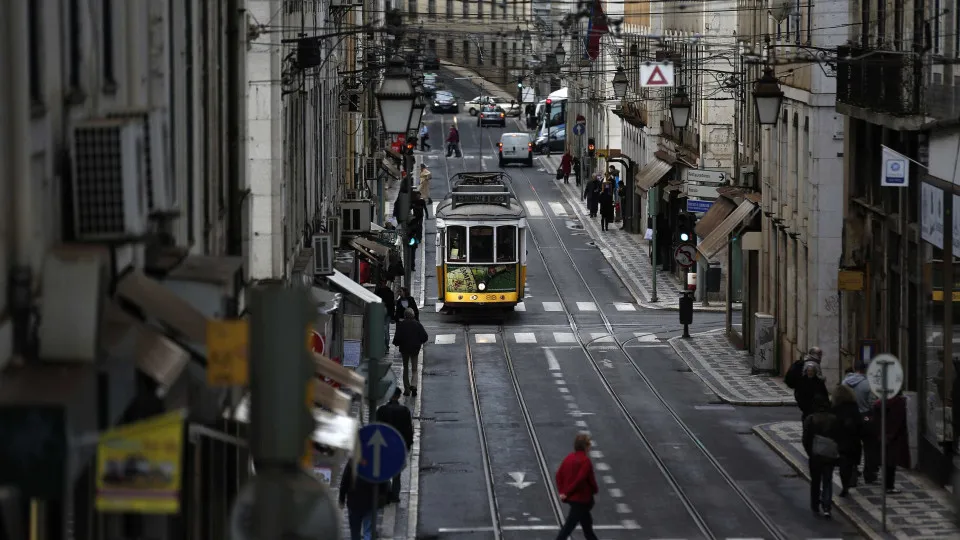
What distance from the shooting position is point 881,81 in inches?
1082

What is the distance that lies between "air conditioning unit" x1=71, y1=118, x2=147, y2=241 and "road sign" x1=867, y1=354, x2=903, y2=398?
12.8 metres

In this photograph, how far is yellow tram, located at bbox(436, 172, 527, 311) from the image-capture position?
45.1 m

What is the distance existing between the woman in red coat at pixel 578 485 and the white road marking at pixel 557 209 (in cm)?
5212

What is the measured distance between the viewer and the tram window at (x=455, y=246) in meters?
45.4

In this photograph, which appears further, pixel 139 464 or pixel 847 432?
pixel 847 432

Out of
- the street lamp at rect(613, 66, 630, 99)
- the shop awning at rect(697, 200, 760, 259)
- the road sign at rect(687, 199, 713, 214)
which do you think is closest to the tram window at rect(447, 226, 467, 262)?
the shop awning at rect(697, 200, 760, 259)

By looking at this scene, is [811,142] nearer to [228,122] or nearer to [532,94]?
[228,122]

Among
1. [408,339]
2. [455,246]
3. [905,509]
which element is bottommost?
[905,509]

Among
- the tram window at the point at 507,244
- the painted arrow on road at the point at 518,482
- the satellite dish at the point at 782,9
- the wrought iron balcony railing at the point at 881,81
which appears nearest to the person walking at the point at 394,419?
the painted arrow on road at the point at 518,482

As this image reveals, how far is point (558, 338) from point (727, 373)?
21.1 ft

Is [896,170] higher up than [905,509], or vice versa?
[896,170]

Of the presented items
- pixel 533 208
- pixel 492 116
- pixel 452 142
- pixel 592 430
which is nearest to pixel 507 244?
pixel 592 430

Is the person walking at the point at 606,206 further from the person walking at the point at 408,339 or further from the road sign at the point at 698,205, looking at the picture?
the person walking at the point at 408,339

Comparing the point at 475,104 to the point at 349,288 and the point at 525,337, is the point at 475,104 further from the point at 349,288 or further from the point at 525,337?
the point at 349,288
